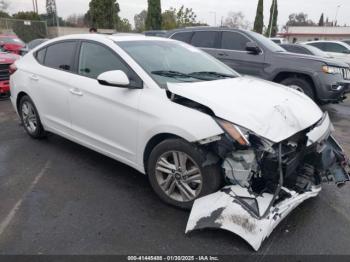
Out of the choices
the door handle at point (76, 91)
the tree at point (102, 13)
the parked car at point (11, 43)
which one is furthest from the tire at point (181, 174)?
the tree at point (102, 13)

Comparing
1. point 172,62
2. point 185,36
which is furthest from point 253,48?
point 172,62

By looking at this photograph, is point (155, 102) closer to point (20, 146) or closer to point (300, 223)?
point (300, 223)

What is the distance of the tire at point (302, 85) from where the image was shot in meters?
7.14

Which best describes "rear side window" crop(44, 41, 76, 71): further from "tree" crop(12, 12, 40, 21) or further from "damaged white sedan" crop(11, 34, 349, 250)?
"tree" crop(12, 12, 40, 21)

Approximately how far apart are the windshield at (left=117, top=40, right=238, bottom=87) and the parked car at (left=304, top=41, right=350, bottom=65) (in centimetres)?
1148

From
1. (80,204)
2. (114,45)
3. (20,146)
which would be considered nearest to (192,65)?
(114,45)

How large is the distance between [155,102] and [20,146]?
293cm

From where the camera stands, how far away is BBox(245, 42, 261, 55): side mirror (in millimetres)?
7466

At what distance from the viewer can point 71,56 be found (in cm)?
431

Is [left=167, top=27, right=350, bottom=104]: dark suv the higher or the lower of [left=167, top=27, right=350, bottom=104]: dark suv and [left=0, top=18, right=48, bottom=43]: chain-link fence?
the lower

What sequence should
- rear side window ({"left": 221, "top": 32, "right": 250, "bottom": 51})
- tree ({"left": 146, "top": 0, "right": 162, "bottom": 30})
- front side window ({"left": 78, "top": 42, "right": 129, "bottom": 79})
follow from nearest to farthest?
front side window ({"left": 78, "top": 42, "right": 129, "bottom": 79}), rear side window ({"left": 221, "top": 32, "right": 250, "bottom": 51}), tree ({"left": 146, "top": 0, "right": 162, "bottom": 30})

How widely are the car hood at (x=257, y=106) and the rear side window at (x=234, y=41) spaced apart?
4.57m

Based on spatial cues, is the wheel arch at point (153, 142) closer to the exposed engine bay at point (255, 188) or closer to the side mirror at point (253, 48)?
the exposed engine bay at point (255, 188)

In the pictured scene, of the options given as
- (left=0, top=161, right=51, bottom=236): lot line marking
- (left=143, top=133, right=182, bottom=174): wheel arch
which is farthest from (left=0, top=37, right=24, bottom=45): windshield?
(left=143, top=133, right=182, bottom=174): wheel arch
